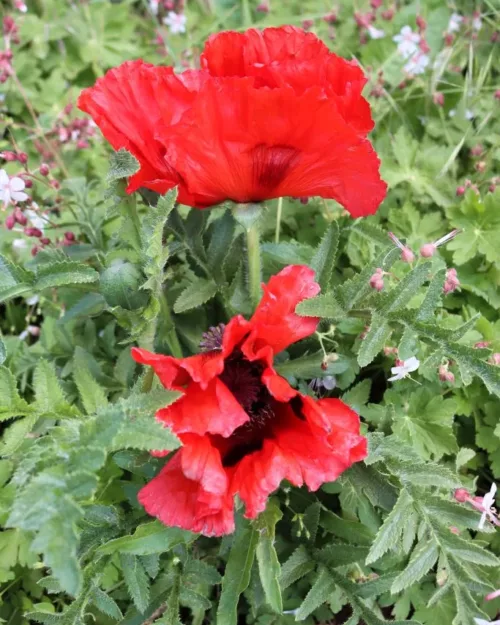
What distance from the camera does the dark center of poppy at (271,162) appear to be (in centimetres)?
90

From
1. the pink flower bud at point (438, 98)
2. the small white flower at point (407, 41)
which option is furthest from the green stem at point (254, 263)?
the small white flower at point (407, 41)

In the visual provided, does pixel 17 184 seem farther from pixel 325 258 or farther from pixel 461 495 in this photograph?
pixel 461 495

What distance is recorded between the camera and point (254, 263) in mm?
1100

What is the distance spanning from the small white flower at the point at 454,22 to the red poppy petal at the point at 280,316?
119cm

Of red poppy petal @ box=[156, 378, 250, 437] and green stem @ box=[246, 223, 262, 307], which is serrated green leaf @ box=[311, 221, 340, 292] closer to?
green stem @ box=[246, 223, 262, 307]

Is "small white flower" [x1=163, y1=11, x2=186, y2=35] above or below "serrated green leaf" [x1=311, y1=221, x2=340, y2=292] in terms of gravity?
above

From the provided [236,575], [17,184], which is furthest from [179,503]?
[17,184]

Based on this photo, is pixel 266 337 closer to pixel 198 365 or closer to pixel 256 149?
pixel 198 365


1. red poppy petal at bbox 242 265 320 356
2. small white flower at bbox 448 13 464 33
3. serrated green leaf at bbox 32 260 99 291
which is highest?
serrated green leaf at bbox 32 260 99 291

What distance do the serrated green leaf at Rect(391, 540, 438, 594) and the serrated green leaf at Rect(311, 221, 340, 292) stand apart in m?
0.41

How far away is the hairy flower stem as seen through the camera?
3.30 feet

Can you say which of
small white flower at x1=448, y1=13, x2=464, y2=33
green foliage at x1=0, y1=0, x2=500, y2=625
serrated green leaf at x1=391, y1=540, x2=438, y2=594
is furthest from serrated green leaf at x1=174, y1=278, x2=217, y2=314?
small white flower at x1=448, y1=13, x2=464, y2=33

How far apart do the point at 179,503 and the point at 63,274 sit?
0.35 metres

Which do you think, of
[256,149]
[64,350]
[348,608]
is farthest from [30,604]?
[256,149]
